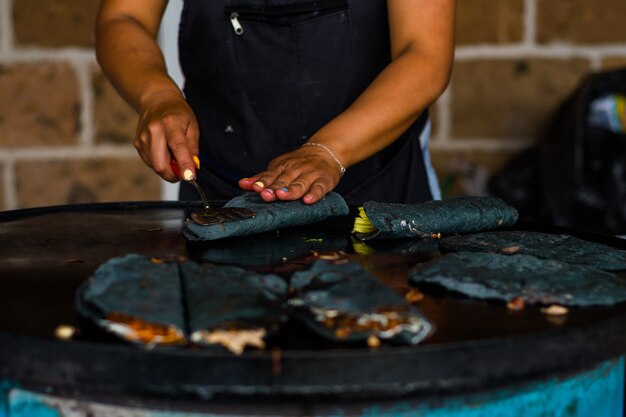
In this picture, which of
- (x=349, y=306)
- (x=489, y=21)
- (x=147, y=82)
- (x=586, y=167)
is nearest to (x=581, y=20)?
→ (x=489, y=21)

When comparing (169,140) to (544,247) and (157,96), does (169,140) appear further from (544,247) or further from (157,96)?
(544,247)

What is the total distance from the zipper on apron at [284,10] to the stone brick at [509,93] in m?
1.20

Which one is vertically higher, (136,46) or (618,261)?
(136,46)

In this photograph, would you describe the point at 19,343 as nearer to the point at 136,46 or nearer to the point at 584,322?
the point at 584,322

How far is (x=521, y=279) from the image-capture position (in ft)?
3.50

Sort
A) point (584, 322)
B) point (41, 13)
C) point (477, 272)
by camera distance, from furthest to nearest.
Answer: point (41, 13), point (477, 272), point (584, 322)

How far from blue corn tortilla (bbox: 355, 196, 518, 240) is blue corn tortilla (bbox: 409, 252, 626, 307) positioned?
173 millimetres

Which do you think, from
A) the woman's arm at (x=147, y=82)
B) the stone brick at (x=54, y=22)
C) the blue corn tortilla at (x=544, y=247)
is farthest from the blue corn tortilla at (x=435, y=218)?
the stone brick at (x=54, y=22)

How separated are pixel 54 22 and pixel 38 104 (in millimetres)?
272

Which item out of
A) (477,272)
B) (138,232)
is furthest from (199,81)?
(477,272)

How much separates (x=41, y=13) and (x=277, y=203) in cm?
Result: 178

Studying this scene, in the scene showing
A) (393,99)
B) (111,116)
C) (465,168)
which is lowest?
(465,168)

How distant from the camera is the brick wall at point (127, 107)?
2.91m

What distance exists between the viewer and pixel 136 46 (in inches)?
75.8
